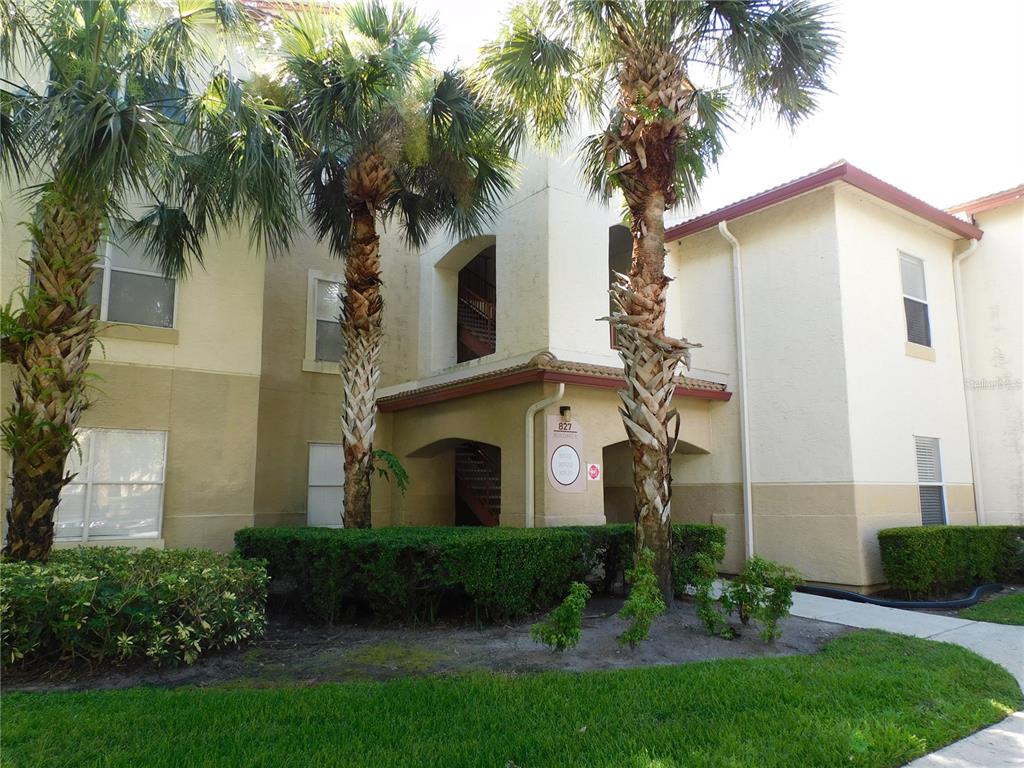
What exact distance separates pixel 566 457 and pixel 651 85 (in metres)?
5.44

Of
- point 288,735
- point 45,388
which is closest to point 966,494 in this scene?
point 288,735

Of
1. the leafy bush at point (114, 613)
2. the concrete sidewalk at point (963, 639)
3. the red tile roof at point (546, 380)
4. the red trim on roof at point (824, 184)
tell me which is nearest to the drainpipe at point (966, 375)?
the red trim on roof at point (824, 184)

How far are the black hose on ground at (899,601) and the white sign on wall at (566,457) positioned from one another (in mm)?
3867

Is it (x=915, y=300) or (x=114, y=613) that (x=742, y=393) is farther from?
(x=114, y=613)

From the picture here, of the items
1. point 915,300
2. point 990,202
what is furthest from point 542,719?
point 990,202

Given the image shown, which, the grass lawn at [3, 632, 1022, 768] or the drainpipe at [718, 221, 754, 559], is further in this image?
the drainpipe at [718, 221, 754, 559]

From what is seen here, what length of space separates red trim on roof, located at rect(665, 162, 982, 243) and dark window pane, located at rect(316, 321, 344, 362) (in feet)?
23.1

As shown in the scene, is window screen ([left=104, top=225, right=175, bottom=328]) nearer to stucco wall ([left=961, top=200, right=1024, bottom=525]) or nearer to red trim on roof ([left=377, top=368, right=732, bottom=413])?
red trim on roof ([left=377, top=368, right=732, bottom=413])

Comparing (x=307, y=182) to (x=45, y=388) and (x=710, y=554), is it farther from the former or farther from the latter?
(x=710, y=554)

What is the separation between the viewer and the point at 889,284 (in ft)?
39.1

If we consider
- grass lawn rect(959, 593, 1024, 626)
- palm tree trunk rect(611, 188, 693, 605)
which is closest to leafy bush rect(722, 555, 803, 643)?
palm tree trunk rect(611, 188, 693, 605)

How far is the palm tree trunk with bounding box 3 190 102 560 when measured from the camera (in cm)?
732

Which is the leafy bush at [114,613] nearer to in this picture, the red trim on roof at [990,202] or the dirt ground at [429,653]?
the dirt ground at [429,653]

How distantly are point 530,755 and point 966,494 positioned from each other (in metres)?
11.8
